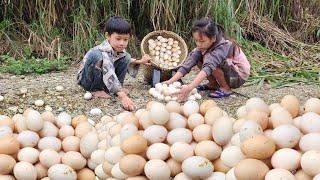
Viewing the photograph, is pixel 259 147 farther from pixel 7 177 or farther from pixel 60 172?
pixel 7 177

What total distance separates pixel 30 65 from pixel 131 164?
4.02 meters

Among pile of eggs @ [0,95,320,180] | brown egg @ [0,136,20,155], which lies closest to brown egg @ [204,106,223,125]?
pile of eggs @ [0,95,320,180]

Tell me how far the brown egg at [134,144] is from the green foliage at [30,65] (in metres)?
3.88

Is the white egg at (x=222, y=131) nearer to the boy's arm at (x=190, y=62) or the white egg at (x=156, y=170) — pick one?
the white egg at (x=156, y=170)

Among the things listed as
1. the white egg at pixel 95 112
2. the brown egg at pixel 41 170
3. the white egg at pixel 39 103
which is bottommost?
the white egg at pixel 39 103

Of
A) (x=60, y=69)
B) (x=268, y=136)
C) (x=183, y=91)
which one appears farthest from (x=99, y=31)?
(x=268, y=136)

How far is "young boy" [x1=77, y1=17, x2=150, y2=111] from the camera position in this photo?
4.03 metres

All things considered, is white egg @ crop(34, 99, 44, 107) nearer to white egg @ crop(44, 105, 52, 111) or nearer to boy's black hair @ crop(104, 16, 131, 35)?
white egg @ crop(44, 105, 52, 111)

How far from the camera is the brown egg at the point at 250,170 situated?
126cm

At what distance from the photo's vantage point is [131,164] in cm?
144

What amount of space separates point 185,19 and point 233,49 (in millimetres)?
1447

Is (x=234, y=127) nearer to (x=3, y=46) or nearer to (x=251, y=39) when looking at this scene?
(x=3, y=46)

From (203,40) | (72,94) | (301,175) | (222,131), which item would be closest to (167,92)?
(203,40)

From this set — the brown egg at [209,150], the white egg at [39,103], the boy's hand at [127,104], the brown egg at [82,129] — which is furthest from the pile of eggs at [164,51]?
the brown egg at [209,150]
